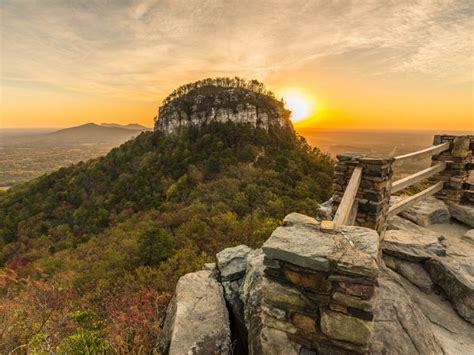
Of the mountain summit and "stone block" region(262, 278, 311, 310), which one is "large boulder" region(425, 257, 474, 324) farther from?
the mountain summit

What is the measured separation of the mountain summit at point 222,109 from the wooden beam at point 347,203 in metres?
46.6

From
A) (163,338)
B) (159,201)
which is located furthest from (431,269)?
(159,201)

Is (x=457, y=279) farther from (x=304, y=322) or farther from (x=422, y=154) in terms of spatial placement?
(x=304, y=322)

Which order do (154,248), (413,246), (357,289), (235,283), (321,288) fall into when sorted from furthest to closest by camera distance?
1. (154,248)
2. (235,283)
3. (413,246)
4. (321,288)
5. (357,289)

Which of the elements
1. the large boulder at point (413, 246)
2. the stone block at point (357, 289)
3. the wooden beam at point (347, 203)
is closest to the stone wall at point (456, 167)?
the large boulder at point (413, 246)

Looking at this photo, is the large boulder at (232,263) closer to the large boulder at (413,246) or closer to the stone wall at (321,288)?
the stone wall at (321,288)

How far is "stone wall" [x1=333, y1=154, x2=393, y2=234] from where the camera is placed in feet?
11.5

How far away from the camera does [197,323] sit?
345cm

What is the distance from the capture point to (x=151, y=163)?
46.9 metres

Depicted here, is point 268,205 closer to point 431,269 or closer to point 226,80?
point 431,269

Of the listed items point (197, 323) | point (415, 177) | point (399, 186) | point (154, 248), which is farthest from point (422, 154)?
point (154, 248)

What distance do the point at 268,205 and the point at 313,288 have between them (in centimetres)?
2483

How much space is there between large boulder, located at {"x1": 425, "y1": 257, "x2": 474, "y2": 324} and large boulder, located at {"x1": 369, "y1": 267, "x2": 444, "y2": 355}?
0.68 metres

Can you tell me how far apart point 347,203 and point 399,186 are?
201 centimetres
